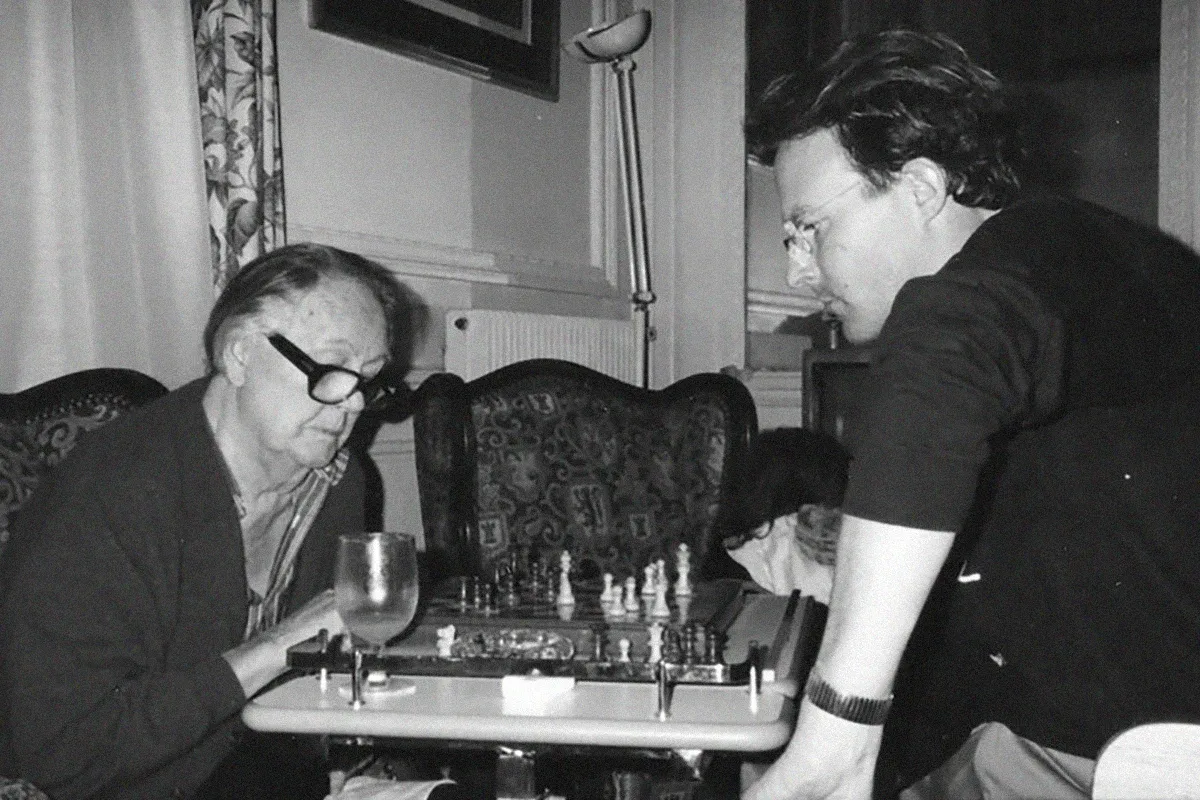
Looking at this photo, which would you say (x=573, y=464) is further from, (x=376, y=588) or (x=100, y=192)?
(x=376, y=588)

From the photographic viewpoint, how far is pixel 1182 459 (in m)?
1.27

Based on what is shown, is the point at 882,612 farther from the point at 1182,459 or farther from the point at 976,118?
the point at 976,118

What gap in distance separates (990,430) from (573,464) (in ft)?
8.04

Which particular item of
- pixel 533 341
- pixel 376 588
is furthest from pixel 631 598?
pixel 533 341

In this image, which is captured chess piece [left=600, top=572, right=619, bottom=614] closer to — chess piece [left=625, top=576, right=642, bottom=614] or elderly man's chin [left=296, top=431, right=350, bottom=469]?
chess piece [left=625, top=576, right=642, bottom=614]

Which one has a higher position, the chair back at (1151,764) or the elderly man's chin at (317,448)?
the elderly man's chin at (317,448)

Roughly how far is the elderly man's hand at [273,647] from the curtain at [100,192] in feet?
3.76

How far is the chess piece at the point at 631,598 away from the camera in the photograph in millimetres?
2037

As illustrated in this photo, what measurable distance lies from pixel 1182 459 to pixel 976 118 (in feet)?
1.67

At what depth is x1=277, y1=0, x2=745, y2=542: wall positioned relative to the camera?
148 inches

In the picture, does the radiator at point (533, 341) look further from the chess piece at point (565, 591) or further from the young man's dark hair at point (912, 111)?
the young man's dark hair at point (912, 111)

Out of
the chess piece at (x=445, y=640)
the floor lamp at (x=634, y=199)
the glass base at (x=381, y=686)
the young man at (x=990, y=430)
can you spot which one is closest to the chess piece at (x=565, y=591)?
the chess piece at (x=445, y=640)

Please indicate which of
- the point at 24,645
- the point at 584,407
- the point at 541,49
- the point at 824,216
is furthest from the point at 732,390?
the point at 24,645

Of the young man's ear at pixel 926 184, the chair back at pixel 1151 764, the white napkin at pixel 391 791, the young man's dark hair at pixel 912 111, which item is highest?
the young man's dark hair at pixel 912 111
